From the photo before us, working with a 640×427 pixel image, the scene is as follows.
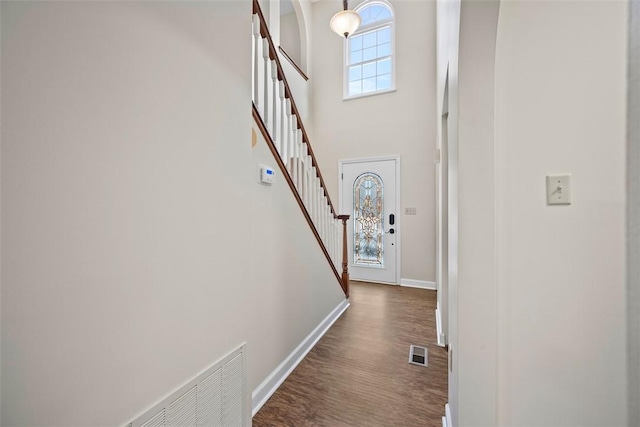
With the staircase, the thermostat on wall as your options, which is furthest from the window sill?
the thermostat on wall

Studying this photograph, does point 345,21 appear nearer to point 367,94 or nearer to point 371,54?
point 367,94

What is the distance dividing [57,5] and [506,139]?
59.9 inches

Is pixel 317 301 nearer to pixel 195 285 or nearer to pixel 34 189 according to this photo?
pixel 195 285

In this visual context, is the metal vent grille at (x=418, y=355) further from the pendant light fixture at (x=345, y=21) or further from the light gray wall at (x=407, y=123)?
the pendant light fixture at (x=345, y=21)

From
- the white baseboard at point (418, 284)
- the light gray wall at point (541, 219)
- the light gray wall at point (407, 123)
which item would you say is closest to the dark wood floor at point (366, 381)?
the light gray wall at point (541, 219)

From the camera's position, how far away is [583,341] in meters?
1.06

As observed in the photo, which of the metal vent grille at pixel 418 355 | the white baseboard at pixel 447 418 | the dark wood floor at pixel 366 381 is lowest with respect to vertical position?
the dark wood floor at pixel 366 381

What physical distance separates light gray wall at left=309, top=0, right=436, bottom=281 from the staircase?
1.67 metres

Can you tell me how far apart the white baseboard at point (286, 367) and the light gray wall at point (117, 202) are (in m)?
0.62

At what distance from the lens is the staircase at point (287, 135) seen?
178 cm

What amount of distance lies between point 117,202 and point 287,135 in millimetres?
1597

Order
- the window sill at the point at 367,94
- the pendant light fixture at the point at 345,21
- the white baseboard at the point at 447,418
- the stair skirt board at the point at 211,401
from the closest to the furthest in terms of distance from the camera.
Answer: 1. the stair skirt board at the point at 211,401
2. the white baseboard at the point at 447,418
3. the pendant light fixture at the point at 345,21
4. the window sill at the point at 367,94

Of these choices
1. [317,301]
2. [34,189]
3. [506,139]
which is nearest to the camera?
[34,189]

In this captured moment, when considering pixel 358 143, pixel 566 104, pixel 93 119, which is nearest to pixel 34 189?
pixel 93 119
